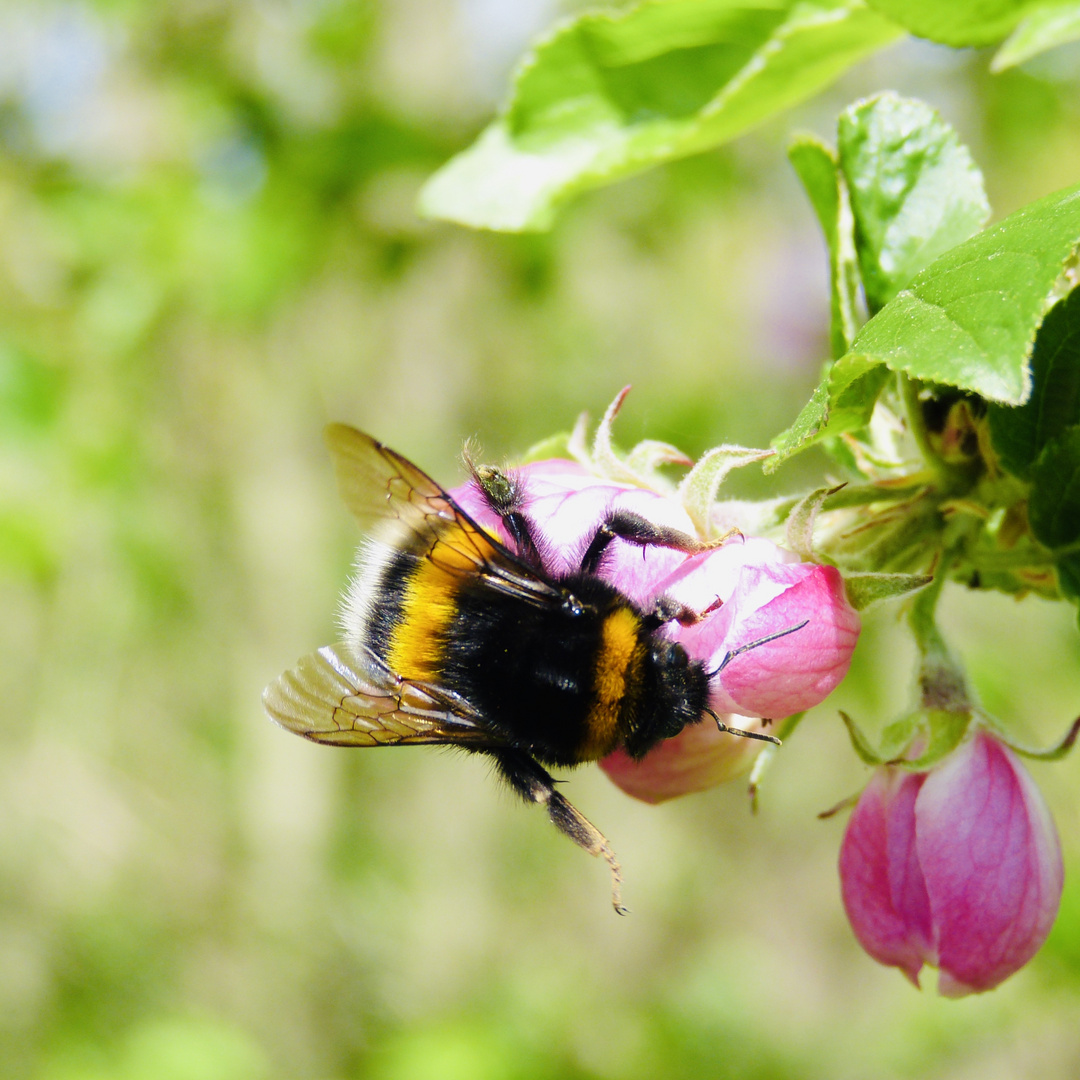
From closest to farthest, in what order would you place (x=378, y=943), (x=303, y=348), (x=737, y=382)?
(x=303, y=348) → (x=378, y=943) → (x=737, y=382)

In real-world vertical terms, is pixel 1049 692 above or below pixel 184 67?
below

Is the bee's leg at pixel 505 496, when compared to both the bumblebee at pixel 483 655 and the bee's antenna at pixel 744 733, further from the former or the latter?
the bee's antenna at pixel 744 733

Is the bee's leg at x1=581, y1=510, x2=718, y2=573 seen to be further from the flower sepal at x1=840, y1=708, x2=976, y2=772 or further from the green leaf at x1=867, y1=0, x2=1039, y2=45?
the green leaf at x1=867, y1=0, x2=1039, y2=45

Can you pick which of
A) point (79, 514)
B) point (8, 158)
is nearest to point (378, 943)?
point (79, 514)

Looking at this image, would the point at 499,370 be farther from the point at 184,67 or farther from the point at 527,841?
the point at 527,841

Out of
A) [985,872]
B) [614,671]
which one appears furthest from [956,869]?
[614,671]

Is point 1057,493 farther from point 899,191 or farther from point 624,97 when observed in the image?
point 624,97
